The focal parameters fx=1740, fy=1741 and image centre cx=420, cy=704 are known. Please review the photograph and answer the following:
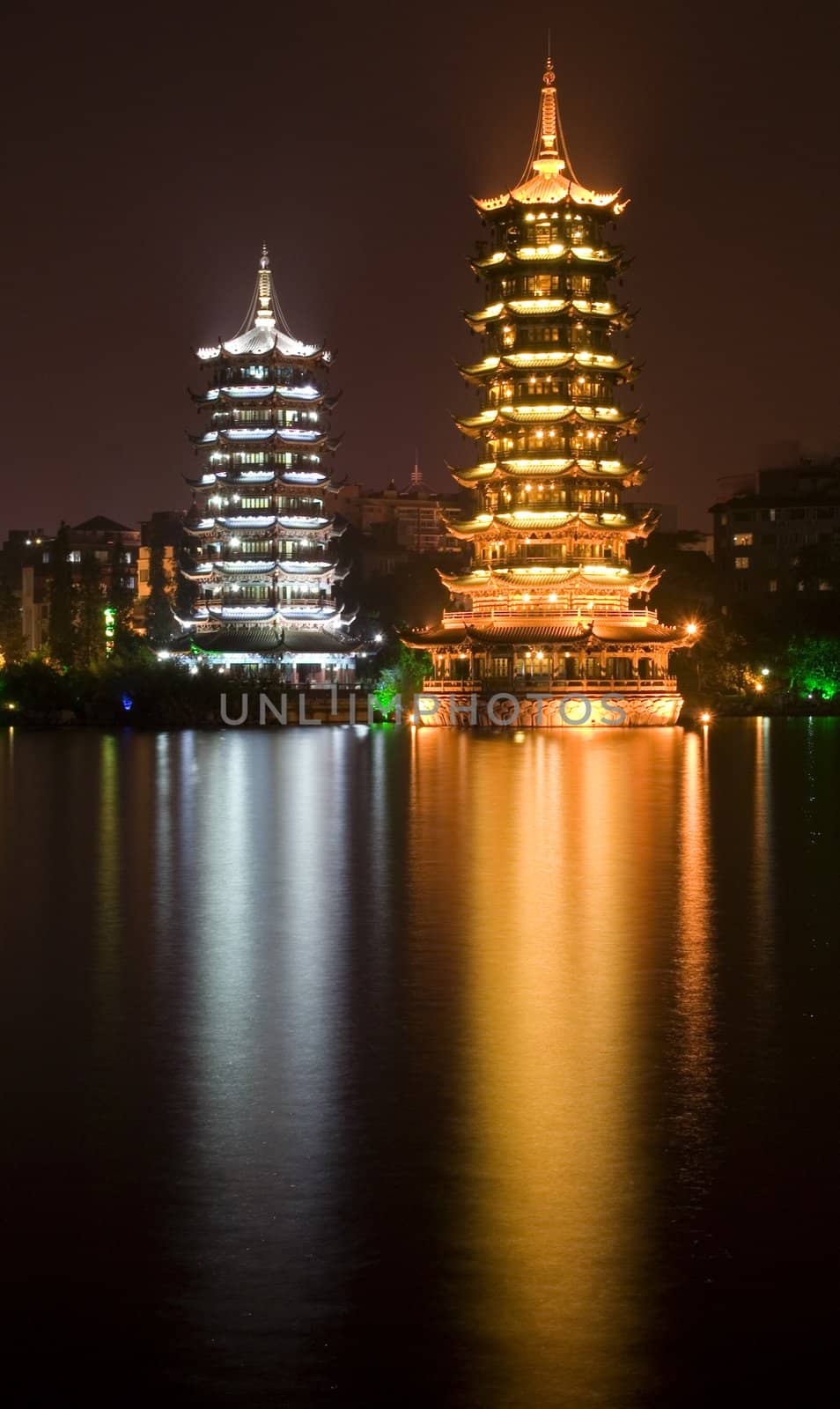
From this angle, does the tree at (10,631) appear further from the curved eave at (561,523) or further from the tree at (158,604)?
the curved eave at (561,523)

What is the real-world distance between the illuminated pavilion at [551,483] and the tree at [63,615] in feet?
73.1

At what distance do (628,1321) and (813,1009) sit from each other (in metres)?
6.10

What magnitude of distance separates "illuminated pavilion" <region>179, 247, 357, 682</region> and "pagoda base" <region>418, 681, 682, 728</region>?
17402 mm

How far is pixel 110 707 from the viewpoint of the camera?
259 ft

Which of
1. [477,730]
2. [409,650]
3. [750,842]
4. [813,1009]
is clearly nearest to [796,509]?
[409,650]

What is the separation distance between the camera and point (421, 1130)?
9539 mm

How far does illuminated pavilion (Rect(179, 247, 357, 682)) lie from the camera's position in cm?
9288

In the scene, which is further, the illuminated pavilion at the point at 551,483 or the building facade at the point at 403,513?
the building facade at the point at 403,513

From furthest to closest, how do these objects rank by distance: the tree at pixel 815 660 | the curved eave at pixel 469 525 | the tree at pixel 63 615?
the tree at pixel 63 615, the tree at pixel 815 660, the curved eave at pixel 469 525

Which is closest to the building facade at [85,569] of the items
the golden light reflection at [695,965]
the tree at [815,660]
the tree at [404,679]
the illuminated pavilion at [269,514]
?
the illuminated pavilion at [269,514]

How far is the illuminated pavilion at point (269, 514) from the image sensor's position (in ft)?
305

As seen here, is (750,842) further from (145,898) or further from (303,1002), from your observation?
(303,1002)

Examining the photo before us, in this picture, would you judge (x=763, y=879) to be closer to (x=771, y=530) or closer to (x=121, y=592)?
(x=771, y=530)

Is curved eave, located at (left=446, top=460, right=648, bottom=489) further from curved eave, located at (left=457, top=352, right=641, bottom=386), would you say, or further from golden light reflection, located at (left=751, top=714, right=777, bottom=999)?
golden light reflection, located at (left=751, top=714, right=777, bottom=999)
